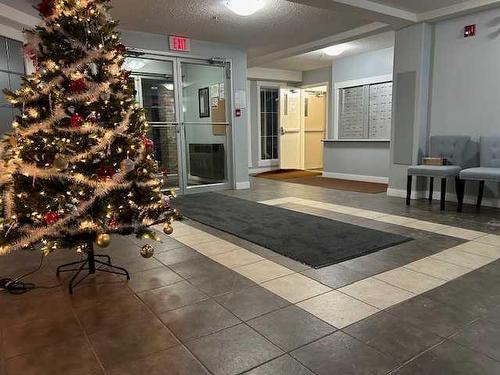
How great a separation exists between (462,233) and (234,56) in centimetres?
418

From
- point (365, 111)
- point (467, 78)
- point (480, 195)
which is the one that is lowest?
point (480, 195)

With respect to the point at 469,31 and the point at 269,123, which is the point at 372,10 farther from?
the point at 269,123

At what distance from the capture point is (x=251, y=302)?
1953mm

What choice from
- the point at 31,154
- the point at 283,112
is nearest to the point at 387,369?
the point at 31,154

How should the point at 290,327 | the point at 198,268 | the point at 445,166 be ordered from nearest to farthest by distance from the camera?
the point at 290,327, the point at 198,268, the point at 445,166

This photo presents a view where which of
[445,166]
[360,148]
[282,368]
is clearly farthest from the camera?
[360,148]

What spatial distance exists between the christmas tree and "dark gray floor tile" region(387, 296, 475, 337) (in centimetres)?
168

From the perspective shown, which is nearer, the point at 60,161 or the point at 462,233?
the point at 60,161

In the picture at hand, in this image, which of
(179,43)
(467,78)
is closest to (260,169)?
(179,43)

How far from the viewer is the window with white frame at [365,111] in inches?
265

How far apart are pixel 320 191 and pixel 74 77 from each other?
4247 millimetres

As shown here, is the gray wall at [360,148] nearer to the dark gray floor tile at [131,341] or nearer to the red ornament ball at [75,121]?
the red ornament ball at [75,121]

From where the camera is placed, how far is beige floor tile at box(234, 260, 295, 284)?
2289mm

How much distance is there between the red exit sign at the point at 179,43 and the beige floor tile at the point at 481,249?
4.35 meters
